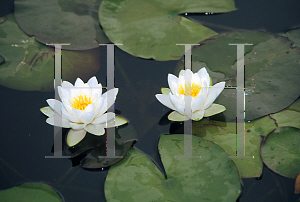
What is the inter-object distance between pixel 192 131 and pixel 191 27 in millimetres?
1162

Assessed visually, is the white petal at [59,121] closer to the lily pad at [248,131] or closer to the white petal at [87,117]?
the white petal at [87,117]

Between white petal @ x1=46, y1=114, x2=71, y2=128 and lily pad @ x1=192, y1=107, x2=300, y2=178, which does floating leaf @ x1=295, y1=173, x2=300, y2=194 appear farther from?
white petal @ x1=46, y1=114, x2=71, y2=128

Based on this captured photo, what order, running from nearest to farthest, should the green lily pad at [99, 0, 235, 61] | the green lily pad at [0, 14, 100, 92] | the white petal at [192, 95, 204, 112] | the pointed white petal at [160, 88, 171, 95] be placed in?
the white petal at [192, 95, 204, 112] < the pointed white petal at [160, 88, 171, 95] < the green lily pad at [0, 14, 100, 92] < the green lily pad at [99, 0, 235, 61]

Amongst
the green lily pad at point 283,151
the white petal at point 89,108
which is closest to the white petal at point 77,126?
the white petal at point 89,108

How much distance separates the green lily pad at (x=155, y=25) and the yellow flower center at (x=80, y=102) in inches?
29.0

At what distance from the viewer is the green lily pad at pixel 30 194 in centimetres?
162

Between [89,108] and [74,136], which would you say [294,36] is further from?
[74,136]

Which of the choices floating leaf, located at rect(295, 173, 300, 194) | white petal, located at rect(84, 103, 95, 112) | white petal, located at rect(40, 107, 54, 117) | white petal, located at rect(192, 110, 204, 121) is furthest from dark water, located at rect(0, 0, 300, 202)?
white petal, located at rect(84, 103, 95, 112)

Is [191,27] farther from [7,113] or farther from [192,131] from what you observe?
[7,113]

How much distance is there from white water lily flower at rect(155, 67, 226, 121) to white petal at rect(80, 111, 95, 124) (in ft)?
1.78

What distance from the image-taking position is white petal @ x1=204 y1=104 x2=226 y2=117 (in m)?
1.90

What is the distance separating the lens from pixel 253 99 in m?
2.00

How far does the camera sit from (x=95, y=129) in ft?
6.02

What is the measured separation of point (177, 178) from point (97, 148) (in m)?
0.65
